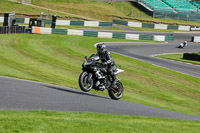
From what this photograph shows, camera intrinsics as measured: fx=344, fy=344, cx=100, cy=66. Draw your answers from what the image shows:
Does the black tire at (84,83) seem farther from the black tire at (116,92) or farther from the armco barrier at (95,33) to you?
the armco barrier at (95,33)

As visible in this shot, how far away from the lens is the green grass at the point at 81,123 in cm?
814

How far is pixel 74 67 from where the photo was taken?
894 inches

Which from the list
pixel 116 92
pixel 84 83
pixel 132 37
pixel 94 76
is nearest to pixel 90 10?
pixel 132 37

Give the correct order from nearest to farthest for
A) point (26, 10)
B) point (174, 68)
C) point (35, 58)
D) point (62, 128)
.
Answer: point (62, 128) → point (35, 58) → point (174, 68) → point (26, 10)

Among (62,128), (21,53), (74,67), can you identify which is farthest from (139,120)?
(21,53)

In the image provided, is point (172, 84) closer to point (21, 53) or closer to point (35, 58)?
point (35, 58)

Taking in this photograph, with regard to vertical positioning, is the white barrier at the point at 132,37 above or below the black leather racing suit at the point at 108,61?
above

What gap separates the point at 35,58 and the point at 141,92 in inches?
369

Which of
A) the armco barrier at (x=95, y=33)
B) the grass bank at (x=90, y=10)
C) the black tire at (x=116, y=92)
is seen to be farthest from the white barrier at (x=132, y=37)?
the black tire at (x=116, y=92)

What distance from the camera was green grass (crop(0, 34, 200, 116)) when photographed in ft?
56.2

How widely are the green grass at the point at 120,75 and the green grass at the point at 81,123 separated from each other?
4.98 meters

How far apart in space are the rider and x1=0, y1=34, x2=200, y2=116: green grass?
2082 millimetres

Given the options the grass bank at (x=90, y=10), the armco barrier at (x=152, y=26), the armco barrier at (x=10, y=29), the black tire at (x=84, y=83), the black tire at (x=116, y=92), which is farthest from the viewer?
the armco barrier at (x=152, y=26)

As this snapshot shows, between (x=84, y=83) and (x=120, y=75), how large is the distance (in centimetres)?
865
